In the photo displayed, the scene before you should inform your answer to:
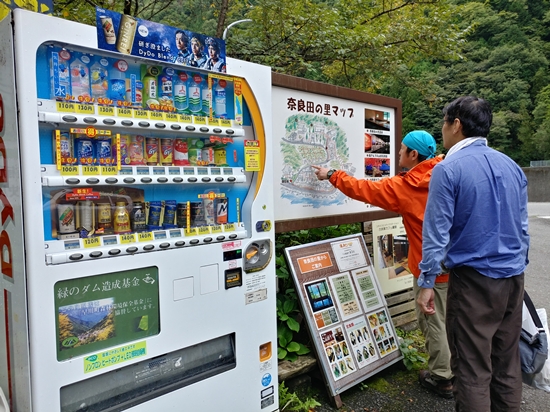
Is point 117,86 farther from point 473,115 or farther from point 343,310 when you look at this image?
point 343,310

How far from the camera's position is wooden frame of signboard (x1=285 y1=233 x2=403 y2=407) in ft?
9.68

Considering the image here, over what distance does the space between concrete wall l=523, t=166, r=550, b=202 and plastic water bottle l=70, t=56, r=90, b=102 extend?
896 inches

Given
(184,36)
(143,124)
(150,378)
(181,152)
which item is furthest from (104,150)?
(150,378)

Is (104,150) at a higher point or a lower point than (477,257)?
higher

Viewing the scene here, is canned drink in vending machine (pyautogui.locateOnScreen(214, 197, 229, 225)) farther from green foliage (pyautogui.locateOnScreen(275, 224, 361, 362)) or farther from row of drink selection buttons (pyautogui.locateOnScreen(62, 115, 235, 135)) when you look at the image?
green foliage (pyautogui.locateOnScreen(275, 224, 361, 362))

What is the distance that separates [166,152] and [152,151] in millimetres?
80

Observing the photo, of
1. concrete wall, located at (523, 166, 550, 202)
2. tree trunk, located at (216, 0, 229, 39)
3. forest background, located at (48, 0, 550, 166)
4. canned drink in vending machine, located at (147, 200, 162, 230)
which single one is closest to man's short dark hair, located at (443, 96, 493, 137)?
canned drink in vending machine, located at (147, 200, 162, 230)

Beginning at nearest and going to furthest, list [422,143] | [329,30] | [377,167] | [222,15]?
1. [422,143]
2. [377,167]
3. [222,15]
4. [329,30]

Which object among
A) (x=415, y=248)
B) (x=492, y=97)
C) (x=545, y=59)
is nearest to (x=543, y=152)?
(x=492, y=97)

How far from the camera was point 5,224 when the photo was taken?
175 cm

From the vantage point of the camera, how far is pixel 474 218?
7.32ft

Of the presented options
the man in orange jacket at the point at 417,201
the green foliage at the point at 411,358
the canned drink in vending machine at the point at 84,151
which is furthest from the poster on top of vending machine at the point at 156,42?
the green foliage at the point at 411,358

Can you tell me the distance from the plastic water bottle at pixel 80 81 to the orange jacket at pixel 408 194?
1.85m

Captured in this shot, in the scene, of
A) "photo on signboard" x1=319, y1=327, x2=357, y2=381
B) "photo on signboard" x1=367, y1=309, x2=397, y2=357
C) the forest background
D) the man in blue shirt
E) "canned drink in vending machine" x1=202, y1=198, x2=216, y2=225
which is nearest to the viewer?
the man in blue shirt
